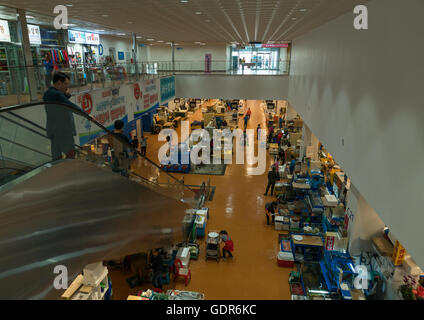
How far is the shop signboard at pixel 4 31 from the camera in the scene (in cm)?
1229

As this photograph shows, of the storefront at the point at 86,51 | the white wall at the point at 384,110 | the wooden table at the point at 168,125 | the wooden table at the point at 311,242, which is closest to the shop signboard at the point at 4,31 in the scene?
the storefront at the point at 86,51

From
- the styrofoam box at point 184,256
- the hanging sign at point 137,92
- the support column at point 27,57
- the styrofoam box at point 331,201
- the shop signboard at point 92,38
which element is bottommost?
the styrofoam box at point 184,256

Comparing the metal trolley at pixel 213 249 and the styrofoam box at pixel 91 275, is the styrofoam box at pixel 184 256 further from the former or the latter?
the styrofoam box at pixel 91 275

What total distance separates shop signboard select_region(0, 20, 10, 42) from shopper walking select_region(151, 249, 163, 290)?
36.7ft

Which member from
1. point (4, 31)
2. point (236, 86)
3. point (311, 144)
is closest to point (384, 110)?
point (311, 144)

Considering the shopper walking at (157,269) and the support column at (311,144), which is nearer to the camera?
the shopper walking at (157,269)

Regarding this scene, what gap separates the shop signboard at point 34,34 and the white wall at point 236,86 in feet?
28.1

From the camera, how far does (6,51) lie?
13.0m

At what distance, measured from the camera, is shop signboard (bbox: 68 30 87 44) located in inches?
668

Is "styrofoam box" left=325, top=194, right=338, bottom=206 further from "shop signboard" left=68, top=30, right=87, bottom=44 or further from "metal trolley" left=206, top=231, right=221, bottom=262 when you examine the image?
"shop signboard" left=68, top=30, right=87, bottom=44

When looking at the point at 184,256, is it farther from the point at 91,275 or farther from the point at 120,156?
the point at 120,156

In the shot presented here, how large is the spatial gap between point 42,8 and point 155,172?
640cm

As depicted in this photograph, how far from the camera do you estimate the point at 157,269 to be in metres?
8.28
